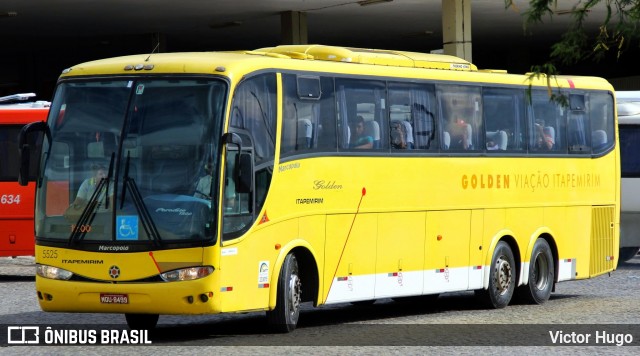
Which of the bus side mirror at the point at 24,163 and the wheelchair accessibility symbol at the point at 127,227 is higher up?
the bus side mirror at the point at 24,163

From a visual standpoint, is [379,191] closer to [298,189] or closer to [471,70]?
[298,189]

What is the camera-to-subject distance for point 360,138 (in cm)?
1639

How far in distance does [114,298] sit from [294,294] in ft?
7.02

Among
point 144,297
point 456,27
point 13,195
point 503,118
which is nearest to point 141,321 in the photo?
point 144,297

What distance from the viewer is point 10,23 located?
1715 inches

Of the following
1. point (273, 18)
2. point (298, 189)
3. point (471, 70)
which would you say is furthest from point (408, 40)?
point (298, 189)

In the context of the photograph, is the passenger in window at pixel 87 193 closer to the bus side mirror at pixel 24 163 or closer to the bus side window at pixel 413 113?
the bus side mirror at pixel 24 163

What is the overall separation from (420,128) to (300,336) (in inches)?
162

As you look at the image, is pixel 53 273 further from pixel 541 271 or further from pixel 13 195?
pixel 13 195

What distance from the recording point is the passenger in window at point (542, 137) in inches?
781

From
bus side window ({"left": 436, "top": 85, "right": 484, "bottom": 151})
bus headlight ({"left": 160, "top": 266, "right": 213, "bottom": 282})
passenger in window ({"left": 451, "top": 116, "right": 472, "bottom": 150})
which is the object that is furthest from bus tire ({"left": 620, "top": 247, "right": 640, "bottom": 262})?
bus headlight ({"left": 160, "top": 266, "right": 213, "bottom": 282})

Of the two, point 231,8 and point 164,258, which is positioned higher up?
point 231,8

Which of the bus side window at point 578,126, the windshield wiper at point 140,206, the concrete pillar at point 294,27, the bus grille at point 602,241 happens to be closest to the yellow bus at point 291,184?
the windshield wiper at point 140,206

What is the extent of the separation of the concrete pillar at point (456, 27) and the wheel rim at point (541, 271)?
48.8 ft
